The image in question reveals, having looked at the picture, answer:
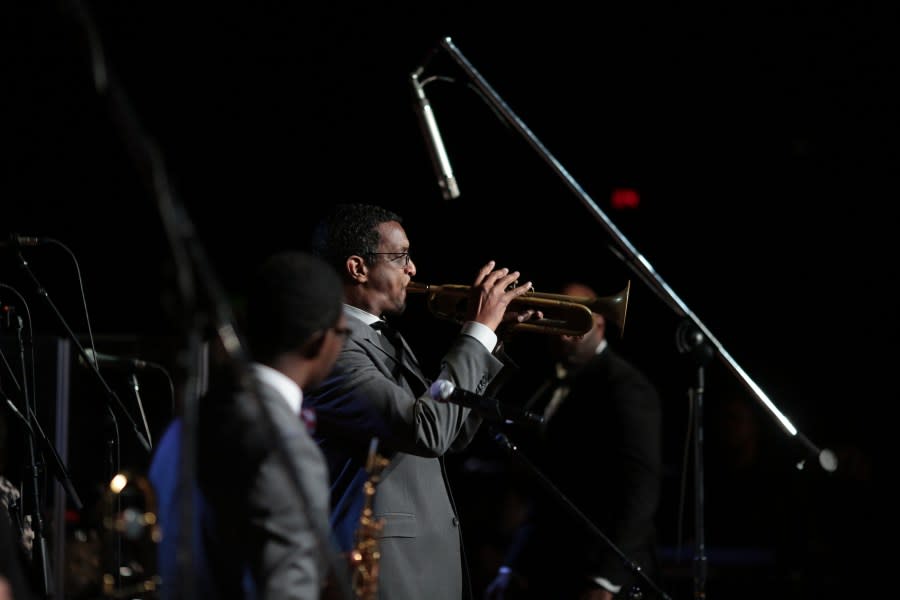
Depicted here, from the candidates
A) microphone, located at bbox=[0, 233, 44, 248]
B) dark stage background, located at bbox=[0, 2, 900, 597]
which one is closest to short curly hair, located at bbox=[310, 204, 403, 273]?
microphone, located at bbox=[0, 233, 44, 248]

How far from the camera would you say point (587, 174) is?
23.7 feet

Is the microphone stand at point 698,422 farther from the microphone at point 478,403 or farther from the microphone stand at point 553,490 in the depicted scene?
the microphone at point 478,403

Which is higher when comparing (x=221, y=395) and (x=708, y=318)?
(x=708, y=318)

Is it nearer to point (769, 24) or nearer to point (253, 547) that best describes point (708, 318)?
point (769, 24)

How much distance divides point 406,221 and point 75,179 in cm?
216

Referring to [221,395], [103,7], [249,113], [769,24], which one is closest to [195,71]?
[249,113]

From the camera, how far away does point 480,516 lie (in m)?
7.04

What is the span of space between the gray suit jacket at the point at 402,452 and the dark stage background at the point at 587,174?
2.63 m

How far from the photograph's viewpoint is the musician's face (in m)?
3.46

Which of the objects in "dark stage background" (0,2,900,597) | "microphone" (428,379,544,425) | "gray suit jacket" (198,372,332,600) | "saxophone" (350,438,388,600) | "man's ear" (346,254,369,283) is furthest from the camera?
"dark stage background" (0,2,900,597)

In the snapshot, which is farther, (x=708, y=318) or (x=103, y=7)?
(x=708, y=318)

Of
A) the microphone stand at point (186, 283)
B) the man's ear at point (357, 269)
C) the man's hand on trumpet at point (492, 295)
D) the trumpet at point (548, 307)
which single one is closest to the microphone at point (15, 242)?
the man's ear at point (357, 269)

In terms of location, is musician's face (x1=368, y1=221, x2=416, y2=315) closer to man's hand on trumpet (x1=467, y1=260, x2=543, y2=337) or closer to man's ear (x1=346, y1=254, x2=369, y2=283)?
man's ear (x1=346, y1=254, x2=369, y2=283)

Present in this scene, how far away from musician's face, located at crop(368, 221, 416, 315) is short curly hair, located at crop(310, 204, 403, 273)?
31 millimetres
